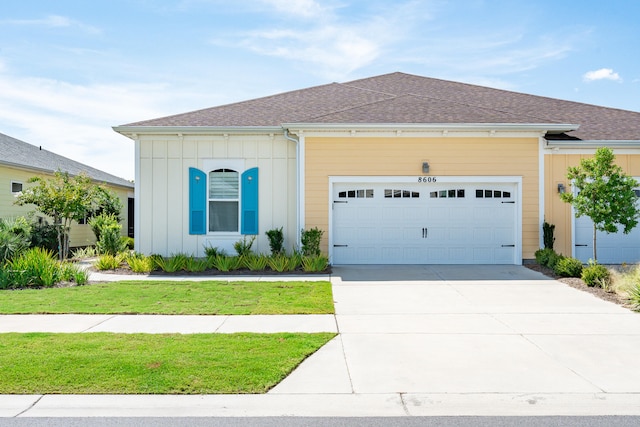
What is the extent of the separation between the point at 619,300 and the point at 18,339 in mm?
9838

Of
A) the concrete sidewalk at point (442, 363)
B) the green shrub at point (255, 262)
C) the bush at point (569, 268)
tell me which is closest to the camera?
the concrete sidewalk at point (442, 363)

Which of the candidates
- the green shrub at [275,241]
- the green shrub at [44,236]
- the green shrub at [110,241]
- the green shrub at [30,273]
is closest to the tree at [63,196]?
the green shrub at [110,241]

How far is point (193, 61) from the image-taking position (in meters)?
14.4

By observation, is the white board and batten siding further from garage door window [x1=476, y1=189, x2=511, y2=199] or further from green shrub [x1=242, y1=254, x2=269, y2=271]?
green shrub [x1=242, y1=254, x2=269, y2=271]

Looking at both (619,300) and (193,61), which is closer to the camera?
(619,300)

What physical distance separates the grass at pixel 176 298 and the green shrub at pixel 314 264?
1.45 metres

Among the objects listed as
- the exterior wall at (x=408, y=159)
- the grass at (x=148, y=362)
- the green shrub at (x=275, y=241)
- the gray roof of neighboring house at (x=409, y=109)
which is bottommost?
the grass at (x=148, y=362)

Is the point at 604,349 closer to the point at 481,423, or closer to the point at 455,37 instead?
the point at 481,423

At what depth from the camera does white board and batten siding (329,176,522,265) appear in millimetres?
13695

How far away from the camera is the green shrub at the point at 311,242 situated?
1282cm

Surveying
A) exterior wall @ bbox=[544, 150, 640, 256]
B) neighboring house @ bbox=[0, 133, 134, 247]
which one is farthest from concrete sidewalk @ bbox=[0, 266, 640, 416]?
neighboring house @ bbox=[0, 133, 134, 247]

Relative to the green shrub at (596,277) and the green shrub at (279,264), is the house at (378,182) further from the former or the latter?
the green shrub at (596,277)

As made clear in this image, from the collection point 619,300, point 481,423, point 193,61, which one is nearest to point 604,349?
point 481,423

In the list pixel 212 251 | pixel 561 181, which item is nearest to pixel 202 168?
pixel 212 251
